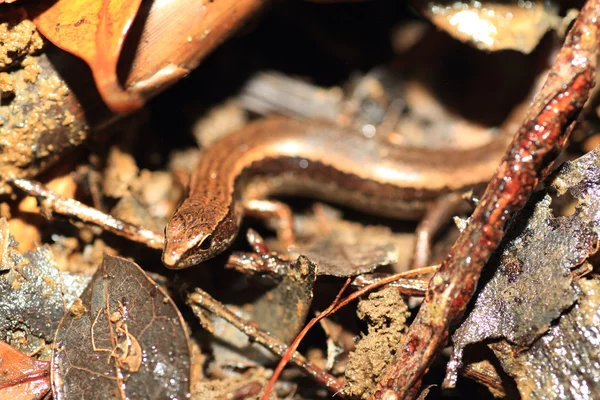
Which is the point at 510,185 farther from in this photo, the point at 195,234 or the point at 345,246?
the point at 195,234

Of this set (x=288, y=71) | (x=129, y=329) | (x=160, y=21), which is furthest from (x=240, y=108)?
(x=129, y=329)

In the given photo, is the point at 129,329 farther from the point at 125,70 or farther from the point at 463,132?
the point at 463,132

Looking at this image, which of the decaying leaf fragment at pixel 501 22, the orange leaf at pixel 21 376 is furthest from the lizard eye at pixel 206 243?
the decaying leaf fragment at pixel 501 22

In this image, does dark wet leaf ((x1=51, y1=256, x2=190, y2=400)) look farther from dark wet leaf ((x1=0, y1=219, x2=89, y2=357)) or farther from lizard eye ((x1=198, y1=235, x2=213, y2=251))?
lizard eye ((x1=198, y1=235, x2=213, y2=251))

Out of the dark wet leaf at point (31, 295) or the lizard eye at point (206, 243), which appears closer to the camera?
the dark wet leaf at point (31, 295)

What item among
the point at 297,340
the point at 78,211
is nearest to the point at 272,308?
the point at 297,340

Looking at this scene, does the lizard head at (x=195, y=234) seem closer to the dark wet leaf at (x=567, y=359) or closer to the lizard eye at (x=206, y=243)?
the lizard eye at (x=206, y=243)
